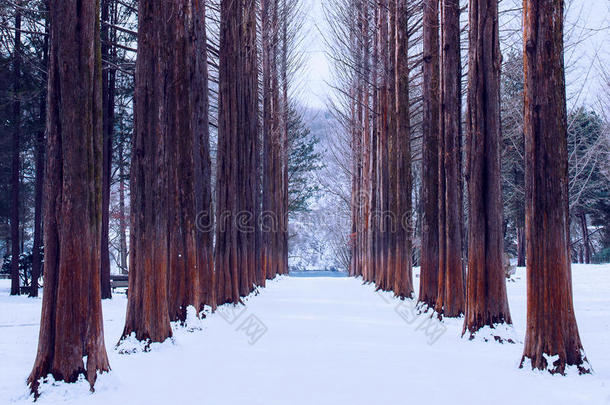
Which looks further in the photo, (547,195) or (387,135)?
(387,135)

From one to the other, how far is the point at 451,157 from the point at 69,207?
6.62 meters

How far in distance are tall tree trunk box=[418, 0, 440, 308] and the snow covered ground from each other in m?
0.93

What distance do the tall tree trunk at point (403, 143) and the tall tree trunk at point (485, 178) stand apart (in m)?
7.06

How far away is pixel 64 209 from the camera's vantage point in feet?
17.4

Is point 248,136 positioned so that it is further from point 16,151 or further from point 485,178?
point 485,178

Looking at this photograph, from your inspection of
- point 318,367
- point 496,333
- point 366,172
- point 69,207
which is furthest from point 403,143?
point 366,172

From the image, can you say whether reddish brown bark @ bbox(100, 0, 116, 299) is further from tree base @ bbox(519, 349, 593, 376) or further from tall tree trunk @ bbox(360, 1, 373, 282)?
tree base @ bbox(519, 349, 593, 376)

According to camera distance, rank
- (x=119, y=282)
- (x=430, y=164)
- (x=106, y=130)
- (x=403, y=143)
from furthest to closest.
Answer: (x=119, y=282) → (x=106, y=130) → (x=403, y=143) → (x=430, y=164)

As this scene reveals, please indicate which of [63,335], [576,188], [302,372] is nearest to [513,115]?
[576,188]

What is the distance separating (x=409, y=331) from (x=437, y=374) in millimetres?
3525

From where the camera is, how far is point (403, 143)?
15422 millimetres

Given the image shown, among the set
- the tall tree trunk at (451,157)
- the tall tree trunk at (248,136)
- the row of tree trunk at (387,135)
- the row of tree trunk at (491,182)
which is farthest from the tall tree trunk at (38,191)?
the tall tree trunk at (451,157)

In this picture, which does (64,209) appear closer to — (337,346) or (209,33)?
(337,346)

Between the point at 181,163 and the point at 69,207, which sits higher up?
the point at 181,163
